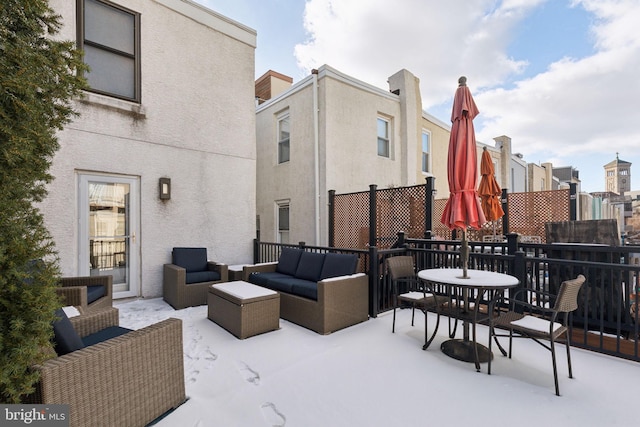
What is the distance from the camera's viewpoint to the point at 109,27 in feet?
17.1

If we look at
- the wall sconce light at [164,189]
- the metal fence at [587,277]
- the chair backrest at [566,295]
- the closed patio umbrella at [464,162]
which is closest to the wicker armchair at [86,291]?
the wall sconce light at [164,189]

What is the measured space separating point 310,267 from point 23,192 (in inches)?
145

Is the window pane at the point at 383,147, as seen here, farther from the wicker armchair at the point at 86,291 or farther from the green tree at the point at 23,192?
the green tree at the point at 23,192

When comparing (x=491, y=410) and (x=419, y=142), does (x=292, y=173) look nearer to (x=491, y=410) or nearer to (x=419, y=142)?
(x=419, y=142)

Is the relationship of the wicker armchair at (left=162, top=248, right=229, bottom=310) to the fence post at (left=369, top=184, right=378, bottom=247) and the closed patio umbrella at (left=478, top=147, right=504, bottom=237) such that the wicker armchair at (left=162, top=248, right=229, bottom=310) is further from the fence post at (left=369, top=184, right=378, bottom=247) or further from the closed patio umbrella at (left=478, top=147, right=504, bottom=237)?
the closed patio umbrella at (left=478, top=147, right=504, bottom=237)

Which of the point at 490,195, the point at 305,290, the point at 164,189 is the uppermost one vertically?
the point at 164,189

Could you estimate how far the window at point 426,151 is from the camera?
10.5 m

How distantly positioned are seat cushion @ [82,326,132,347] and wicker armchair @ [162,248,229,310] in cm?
236

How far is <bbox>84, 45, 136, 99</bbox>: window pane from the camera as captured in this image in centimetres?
505

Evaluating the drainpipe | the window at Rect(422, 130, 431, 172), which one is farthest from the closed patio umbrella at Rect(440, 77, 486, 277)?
the window at Rect(422, 130, 431, 172)

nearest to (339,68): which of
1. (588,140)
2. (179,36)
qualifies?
(179,36)

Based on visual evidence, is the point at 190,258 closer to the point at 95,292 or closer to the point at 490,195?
the point at 95,292

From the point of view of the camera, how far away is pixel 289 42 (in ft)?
28.0

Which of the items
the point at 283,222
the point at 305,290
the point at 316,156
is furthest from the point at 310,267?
the point at 283,222
